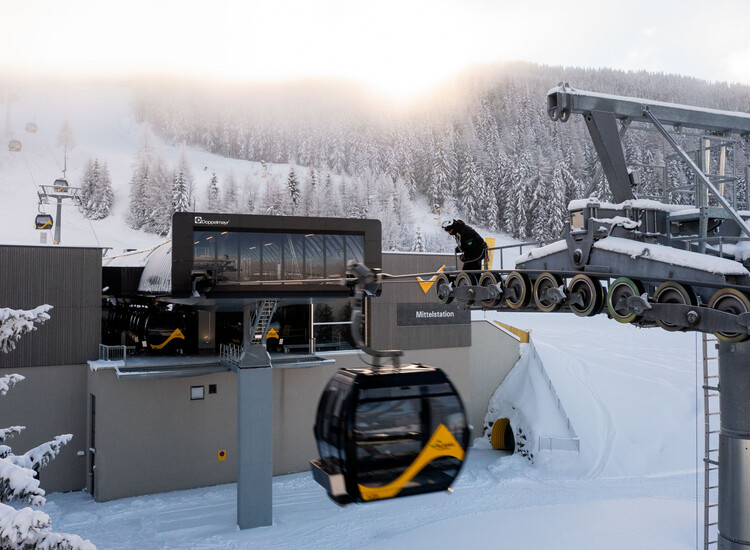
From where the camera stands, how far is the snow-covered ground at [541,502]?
13.6m

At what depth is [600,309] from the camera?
7.80 metres

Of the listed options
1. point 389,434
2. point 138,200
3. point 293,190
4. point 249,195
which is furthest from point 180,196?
point 389,434

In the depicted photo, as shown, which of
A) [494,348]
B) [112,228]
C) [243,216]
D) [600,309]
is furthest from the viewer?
[112,228]

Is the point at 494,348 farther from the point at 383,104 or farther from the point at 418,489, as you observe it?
the point at 383,104

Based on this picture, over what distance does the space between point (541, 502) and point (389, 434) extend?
573 inches

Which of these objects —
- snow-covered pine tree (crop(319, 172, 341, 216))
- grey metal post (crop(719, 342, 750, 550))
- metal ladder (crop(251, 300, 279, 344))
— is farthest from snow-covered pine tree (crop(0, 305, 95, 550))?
snow-covered pine tree (crop(319, 172, 341, 216))

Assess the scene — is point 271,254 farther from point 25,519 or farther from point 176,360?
point 25,519

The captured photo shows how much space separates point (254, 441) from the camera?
15.8 m

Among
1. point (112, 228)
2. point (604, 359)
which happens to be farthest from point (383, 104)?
point (604, 359)

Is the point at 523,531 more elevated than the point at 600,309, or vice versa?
the point at 600,309

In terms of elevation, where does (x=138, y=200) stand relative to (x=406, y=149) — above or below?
below

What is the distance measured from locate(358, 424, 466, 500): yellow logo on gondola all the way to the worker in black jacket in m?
5.13

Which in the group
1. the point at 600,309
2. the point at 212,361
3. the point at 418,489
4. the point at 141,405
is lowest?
the point at 141,405

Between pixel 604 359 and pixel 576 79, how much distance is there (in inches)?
4320
